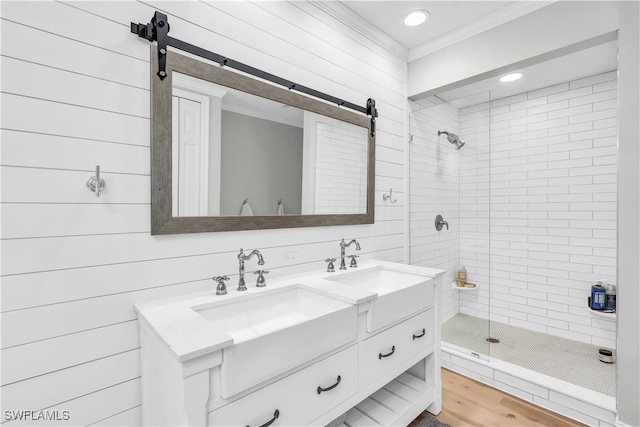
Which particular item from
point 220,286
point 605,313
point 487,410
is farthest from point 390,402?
point 605,313

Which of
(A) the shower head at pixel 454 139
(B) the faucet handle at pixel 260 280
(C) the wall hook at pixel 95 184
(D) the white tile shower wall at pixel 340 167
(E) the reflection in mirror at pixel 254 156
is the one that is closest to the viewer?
(C) the wall hook at pixel 95 184

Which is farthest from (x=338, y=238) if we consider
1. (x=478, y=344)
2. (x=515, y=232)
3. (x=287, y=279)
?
(x=515, y=232)

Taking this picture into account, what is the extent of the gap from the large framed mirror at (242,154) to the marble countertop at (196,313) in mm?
303

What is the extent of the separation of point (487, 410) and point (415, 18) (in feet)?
8.80

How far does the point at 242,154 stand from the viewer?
5.28 feet

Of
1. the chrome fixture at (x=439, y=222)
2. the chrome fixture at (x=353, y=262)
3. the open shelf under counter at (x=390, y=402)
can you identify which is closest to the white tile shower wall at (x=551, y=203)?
the chrome fixture at (x=439, y=222)

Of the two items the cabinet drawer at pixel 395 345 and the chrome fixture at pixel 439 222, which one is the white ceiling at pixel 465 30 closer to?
the chrome fixture at pixel 439 222

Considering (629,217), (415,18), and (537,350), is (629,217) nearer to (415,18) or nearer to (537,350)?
(537,350)

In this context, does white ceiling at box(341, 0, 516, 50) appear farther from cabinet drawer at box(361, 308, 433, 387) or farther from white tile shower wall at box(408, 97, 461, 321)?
cabinet drawer at box(361, 308, 433, 387)

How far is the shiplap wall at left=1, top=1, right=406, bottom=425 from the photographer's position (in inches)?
41.6

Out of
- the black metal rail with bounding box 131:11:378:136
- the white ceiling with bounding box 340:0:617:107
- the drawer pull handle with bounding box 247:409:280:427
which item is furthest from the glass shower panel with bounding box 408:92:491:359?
the drawer pull handle with bounding box 247:409:280:427

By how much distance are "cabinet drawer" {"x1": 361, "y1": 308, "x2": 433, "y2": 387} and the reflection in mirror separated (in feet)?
2.68

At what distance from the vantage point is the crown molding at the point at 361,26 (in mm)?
2055

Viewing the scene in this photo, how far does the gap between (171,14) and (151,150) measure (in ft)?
2.05
